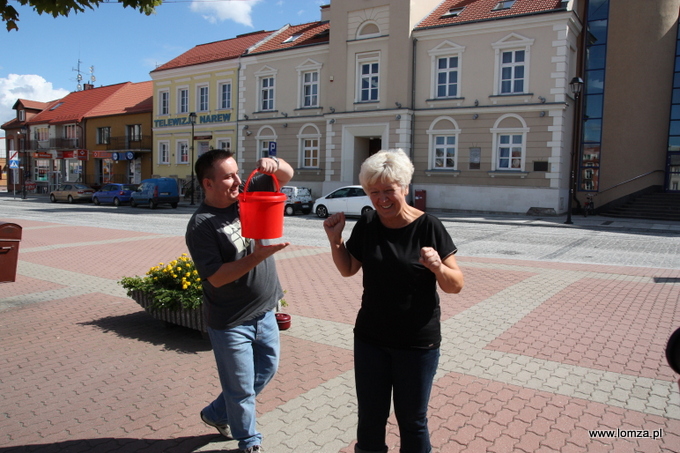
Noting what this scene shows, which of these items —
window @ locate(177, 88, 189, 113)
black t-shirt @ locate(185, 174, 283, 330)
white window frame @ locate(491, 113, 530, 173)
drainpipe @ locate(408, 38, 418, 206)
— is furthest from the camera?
window @ locate(177, 88, 189, 113)

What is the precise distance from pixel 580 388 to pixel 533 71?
21146 millimetres

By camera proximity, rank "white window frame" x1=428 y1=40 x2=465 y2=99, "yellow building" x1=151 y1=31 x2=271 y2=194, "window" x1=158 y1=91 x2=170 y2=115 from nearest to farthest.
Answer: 1. "white window frame" x1=428 y1=40 x2=465 y2=99
2. "yellow building" x1=151 y1=31 x2=271 y2=194
3. "window" x1=158 y1=91 x2=170 y2=115

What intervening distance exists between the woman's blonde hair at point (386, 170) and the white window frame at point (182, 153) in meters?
34.1

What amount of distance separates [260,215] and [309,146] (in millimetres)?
27095

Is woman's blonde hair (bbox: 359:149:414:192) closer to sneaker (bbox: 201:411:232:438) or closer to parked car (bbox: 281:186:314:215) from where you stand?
sneaker (bbox: 201:411:232:438)

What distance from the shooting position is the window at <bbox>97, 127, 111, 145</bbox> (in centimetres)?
4159

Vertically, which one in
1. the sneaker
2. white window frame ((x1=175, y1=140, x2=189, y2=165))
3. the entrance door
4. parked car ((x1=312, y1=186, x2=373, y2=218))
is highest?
white window frame ((x1=175, y1=140, x2=189, y2=165))

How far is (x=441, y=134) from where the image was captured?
24.9 m

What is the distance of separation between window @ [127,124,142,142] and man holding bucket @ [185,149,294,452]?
3896 centimetres

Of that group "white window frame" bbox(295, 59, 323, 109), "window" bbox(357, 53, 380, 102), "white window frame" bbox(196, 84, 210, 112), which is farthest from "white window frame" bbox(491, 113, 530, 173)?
"white window frame" bbox(196, 84, 210, 112)

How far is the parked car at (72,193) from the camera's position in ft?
109

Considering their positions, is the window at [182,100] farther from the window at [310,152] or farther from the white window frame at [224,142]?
the window at [310,152]

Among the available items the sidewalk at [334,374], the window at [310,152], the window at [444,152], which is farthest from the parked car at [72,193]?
the sidewalk at [334,374]

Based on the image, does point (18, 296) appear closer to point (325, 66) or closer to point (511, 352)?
Result: point (511, 352)
